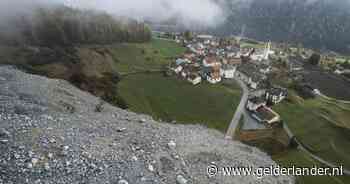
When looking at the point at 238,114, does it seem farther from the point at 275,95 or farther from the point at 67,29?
the point at 67,29

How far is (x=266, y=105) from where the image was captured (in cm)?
6253

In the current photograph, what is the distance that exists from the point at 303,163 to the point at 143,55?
253ft

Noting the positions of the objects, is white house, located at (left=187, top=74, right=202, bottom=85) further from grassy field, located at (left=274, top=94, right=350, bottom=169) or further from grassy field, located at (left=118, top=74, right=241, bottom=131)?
grassy field, located at (left=274, top=94, right=350, bottom=169)

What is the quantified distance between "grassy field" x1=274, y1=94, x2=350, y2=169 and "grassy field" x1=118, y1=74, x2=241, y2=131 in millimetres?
12225

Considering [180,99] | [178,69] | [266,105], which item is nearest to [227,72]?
[178,69]

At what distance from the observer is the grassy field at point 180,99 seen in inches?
2061

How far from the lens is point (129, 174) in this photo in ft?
37.5

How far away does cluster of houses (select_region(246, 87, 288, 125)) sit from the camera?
54094 mm

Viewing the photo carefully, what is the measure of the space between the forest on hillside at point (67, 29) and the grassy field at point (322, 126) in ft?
251

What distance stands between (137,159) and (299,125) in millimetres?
46743

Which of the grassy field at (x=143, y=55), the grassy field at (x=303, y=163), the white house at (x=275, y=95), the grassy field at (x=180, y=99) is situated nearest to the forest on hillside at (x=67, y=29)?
the grassy field at (x=143, y=55)

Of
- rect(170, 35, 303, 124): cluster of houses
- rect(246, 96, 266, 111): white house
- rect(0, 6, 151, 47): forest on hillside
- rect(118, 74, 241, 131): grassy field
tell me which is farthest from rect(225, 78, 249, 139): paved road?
rect(0, 6, 151, 47): forest on hillside

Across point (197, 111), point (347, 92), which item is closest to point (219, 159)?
point (197, 111)

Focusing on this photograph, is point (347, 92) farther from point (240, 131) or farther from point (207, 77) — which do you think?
point (240, 131)
